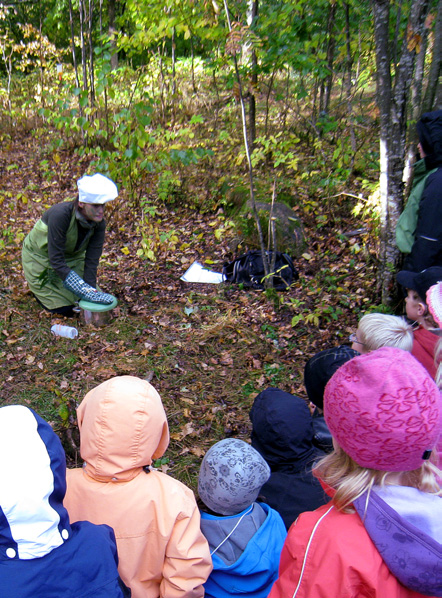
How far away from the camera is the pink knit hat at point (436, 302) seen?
2371 millimetres

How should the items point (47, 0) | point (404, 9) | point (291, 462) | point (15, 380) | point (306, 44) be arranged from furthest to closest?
1. point (47, 0)
2. point (306, 44)
3. point (404, 9)
4. point (15, 380)
5. point (291, 462)

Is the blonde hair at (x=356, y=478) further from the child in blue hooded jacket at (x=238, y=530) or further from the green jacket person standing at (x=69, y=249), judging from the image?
the green jacket person standing at (x=69, y=249)

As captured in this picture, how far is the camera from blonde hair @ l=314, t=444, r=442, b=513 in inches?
53.8

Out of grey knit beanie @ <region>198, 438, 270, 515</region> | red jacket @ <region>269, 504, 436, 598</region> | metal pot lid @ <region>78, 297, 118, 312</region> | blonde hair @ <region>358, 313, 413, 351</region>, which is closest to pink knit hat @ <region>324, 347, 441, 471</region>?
red jacket @ <region>269, 504, 436, 598</region>

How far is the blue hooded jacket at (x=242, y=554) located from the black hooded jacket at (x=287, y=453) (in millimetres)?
259

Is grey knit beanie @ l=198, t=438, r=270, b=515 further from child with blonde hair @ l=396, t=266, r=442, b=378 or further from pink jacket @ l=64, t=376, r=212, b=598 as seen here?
child with blonde hair @ l=396, t=266, r=442, b=378

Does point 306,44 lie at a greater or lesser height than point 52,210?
greater

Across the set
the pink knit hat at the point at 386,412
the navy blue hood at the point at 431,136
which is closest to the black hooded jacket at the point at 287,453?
the pink knit hat at the point at 386,412

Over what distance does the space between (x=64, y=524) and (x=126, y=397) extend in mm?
500

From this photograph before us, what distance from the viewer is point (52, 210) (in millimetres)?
4367

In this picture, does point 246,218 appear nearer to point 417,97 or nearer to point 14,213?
point 417,97

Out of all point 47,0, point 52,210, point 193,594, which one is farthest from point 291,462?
point 47,0

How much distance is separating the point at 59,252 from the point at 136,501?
3.20 m

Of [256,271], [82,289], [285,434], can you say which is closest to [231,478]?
Answer: [285,434]
